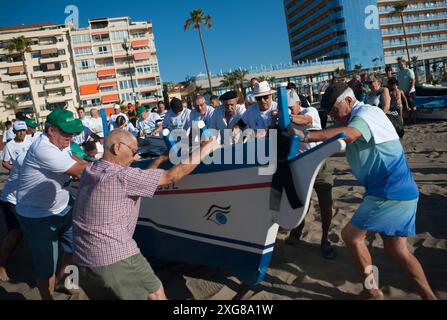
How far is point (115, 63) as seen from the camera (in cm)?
6028

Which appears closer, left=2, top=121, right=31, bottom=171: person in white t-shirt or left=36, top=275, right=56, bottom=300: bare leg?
left=36, top=275, right=56, bottom=300: bare leg

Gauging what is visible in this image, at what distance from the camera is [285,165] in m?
2.80

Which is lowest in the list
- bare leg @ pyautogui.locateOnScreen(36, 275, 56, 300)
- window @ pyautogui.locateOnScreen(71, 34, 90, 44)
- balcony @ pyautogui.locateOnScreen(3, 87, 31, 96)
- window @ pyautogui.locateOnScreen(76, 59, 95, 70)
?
bare leg @ pyautogui.locateOnScreen(36, 275, 56, 300)

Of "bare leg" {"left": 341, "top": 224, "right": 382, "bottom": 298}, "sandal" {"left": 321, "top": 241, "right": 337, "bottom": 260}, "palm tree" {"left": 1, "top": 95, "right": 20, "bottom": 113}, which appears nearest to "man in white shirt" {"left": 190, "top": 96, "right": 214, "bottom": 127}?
"sandal" {"left": 321, "top": 241, "right": 337, "bottom": 260}

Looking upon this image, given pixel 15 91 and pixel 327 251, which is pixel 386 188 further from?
pixel 15 91

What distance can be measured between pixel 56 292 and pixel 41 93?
6237 centimetres

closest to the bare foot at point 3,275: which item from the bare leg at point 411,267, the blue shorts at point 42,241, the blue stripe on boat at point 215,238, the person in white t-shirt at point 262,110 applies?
the blue shorts at point 42,241

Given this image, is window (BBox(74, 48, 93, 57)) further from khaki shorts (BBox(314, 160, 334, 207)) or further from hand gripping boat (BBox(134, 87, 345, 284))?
khaki shorts (BBox(314, 160, 334, 207))

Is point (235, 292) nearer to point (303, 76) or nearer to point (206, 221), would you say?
point (206, 221)

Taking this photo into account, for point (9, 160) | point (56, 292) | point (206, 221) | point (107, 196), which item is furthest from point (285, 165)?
point (9, 160)

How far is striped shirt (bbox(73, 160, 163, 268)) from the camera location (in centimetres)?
225

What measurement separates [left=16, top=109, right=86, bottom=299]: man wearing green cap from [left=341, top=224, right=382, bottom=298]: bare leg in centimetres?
232

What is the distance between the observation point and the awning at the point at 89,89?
58.5 meters

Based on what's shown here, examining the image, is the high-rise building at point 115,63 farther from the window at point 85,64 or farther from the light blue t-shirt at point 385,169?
the light blue t-shirt at point 385,169
